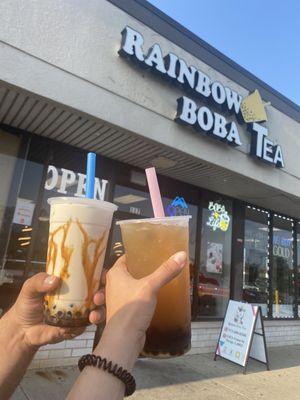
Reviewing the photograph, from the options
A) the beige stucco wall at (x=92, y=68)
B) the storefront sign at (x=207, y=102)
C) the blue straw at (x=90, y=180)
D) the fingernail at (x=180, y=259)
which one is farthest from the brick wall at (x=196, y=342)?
the fingernail at (x=180, y=259)

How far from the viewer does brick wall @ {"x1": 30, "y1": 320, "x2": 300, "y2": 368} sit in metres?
5.34

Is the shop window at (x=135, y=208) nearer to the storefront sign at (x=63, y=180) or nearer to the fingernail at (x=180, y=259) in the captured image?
the storefront sign at (x=63, y=180)

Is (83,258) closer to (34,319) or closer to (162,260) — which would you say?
(162,260)

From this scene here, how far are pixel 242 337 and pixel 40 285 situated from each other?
227 inches

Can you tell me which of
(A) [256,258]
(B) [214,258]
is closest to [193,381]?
(B) [214,258]

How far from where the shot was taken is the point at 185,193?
744 centimetres

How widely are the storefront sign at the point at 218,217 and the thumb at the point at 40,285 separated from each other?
6.43 m

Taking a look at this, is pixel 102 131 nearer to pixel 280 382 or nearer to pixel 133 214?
pixel 133 214

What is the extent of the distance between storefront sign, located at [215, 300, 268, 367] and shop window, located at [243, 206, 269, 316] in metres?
1.57

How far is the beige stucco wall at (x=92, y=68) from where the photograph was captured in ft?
14.1

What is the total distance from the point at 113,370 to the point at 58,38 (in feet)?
14.5

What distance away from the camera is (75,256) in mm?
1352

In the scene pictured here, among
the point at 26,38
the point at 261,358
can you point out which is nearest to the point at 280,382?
the point at 261,358

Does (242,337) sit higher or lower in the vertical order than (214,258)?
lower
